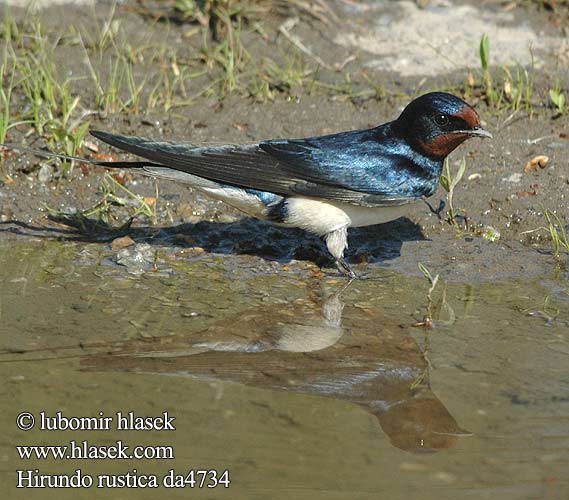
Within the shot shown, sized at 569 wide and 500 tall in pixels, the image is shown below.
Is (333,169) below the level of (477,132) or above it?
below

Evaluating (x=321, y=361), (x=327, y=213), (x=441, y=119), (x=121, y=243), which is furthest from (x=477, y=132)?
(x=121, y=243)

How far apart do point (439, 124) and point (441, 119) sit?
3cm

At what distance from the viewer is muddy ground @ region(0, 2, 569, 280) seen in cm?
547

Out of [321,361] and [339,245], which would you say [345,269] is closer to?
[339,245]

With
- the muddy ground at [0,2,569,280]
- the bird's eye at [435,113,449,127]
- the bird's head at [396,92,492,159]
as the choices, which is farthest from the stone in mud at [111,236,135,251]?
the bird's eye at [435,113,449,127]

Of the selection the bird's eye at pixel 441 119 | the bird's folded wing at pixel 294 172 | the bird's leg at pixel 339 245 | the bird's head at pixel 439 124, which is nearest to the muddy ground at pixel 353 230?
the bird's leg at pixel 339 245

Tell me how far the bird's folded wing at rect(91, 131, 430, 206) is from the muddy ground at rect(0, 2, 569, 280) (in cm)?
42

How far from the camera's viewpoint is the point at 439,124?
16.7ft

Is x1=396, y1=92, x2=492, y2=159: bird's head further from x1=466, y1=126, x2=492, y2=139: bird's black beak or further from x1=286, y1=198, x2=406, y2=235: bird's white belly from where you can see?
x1=286, y1=198, x2=406, y2=235: bird's white belly

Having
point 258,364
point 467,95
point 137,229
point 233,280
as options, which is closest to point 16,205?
point 137,229

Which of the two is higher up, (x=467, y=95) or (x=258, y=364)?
(x=467, y=95)

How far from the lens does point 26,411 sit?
3650 mm

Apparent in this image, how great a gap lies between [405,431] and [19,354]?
1494 millimetres

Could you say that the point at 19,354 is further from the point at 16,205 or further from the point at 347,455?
the point at 16,205
